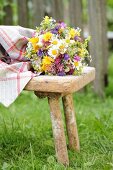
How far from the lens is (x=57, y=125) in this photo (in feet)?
11.1

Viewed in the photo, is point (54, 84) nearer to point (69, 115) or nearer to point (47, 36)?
point (47, 36)

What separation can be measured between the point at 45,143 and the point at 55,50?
93cm

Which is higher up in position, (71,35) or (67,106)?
(71,35)

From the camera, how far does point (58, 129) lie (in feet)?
11.1

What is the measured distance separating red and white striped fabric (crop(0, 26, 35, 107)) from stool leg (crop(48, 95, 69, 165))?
23cm

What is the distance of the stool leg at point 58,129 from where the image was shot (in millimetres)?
3346

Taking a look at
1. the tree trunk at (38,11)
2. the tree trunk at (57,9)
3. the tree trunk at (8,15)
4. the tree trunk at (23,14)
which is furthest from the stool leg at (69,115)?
the tree trunk at (8,15)

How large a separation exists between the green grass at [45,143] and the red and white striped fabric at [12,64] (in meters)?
0.49

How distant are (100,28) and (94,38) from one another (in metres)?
0.16

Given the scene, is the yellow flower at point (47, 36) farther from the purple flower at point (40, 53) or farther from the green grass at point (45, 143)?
the green grass at point (45, 143)

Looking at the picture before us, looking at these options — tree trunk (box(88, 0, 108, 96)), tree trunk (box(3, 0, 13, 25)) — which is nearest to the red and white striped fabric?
tree trunk (box(88, 0, 108, 96))

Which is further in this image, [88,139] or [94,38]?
[94,38]

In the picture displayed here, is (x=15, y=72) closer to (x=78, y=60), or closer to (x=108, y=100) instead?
(x=78, y=60)

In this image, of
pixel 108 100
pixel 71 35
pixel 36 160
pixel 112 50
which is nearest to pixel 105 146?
pixel 36 160
